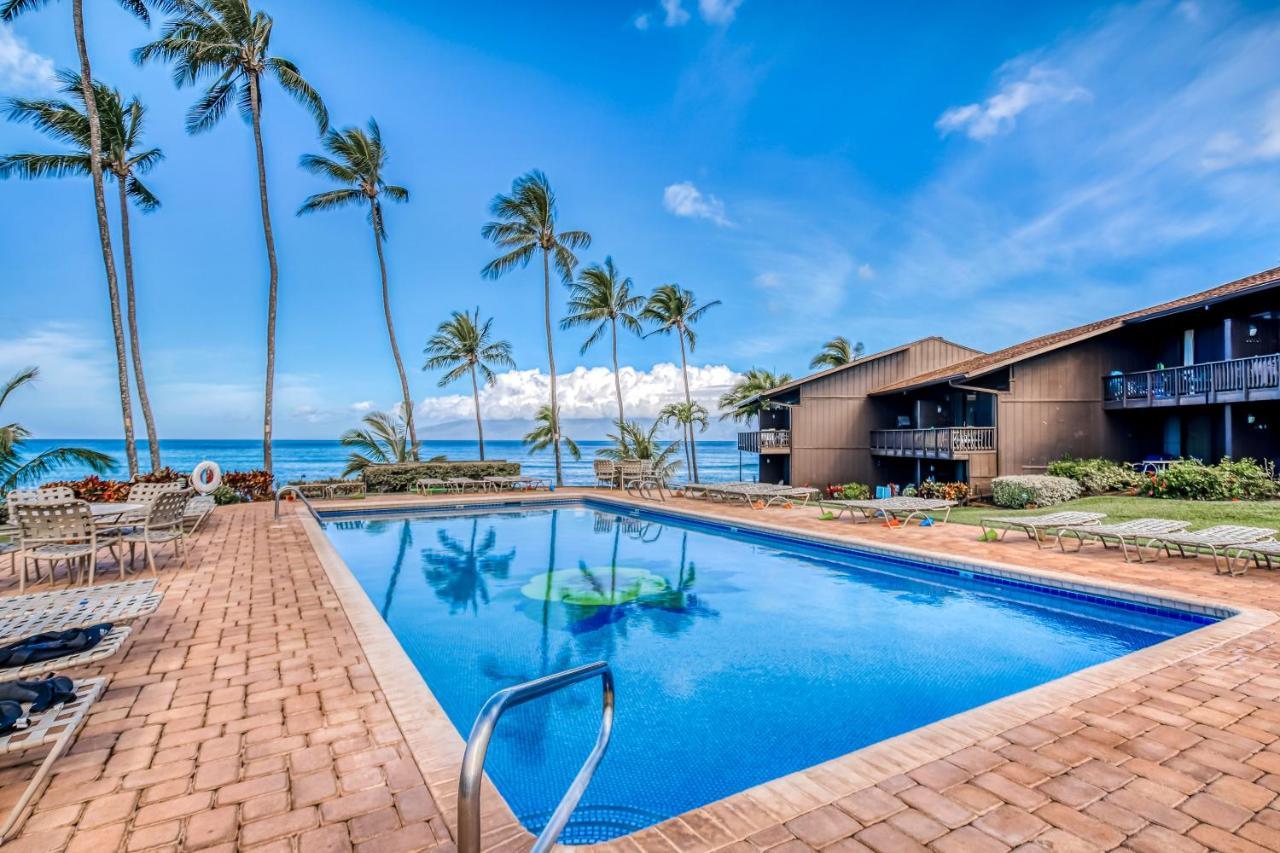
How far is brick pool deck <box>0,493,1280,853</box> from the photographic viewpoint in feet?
7.38

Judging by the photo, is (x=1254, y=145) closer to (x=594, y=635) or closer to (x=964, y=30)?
(x=964, y=30)

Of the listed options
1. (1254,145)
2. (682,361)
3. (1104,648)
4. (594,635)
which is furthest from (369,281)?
(1254,145)

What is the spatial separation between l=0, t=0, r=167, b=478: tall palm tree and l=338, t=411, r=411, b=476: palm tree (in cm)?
559

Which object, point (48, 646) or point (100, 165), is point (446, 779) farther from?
point (100, 165)

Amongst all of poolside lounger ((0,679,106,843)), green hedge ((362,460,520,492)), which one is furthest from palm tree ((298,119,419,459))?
poolside lounger ((0,679,106,843))

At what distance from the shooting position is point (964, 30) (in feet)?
52.0

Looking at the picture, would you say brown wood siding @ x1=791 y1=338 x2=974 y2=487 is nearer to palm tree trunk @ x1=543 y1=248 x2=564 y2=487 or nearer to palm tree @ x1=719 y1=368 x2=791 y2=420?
palm tree @ x1=719 y1=368 x2=791 y2=420

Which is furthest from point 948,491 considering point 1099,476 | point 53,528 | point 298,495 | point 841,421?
point 53,528

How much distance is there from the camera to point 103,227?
1345 cm

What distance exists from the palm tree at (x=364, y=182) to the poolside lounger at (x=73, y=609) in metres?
16.4

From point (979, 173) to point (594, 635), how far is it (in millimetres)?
23225

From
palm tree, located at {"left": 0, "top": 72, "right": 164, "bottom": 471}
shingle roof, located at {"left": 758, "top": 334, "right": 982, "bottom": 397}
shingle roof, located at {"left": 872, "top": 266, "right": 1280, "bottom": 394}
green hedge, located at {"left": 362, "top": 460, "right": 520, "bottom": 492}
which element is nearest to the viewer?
shingle roof, located at {"left": 872, "top": 266, "right": 1280, "bottom": 394}

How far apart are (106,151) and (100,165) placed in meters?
2.02

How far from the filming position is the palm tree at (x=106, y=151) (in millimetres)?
13781
